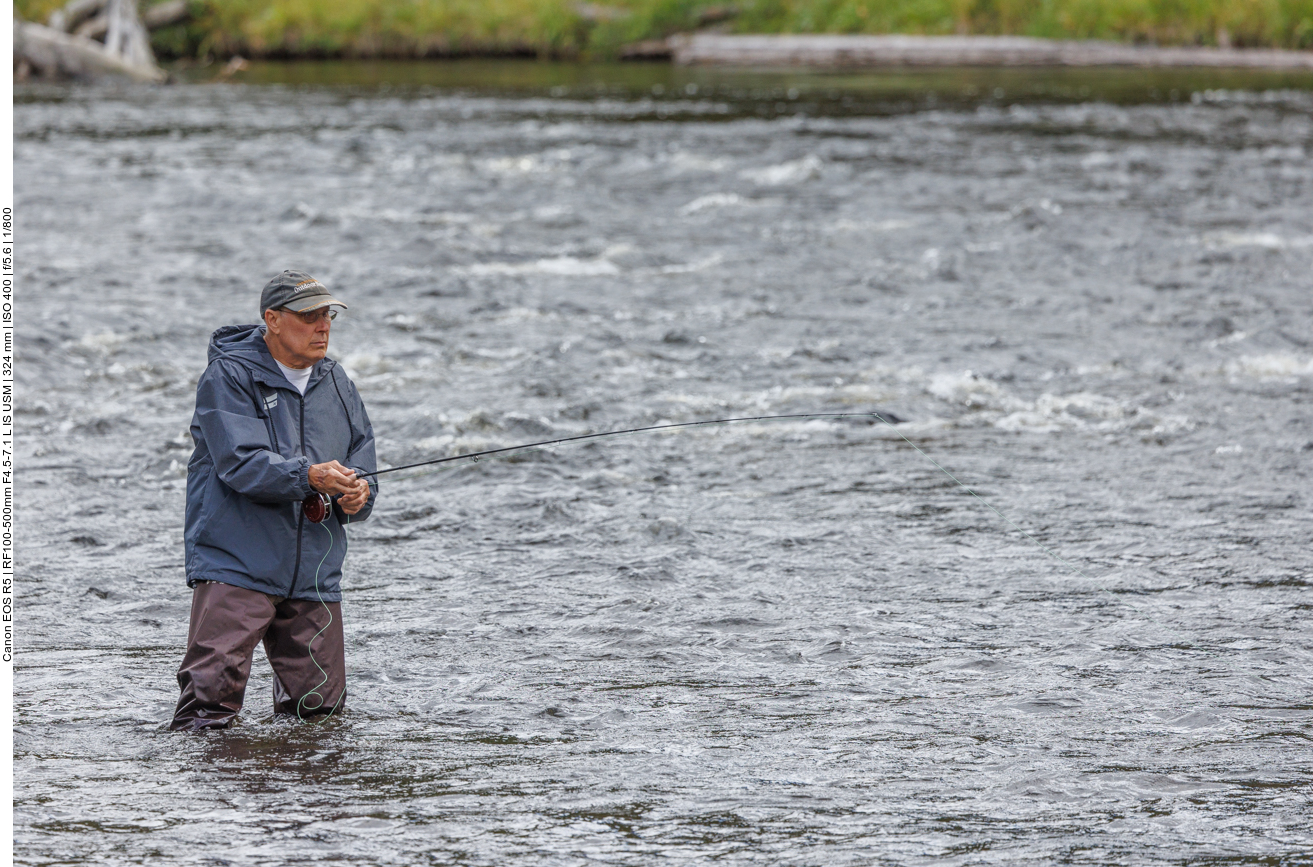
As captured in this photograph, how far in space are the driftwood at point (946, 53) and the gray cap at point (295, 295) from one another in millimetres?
30269

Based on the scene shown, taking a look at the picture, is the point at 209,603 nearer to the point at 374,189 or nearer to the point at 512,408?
the point at 512,408

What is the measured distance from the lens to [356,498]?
5059mm

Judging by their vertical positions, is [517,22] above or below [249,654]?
above

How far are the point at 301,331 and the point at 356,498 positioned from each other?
55 centimetres

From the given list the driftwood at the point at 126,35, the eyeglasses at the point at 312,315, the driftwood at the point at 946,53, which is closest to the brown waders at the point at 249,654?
the eyeglasses at the point at 312,315

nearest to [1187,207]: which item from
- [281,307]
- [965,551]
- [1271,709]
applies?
[965,551]

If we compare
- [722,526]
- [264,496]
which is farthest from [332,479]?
[722,526]

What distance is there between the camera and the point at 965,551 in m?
7.57

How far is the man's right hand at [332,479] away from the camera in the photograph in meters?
5.00

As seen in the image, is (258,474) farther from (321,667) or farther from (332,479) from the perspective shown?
(321,667)

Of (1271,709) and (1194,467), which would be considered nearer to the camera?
(1271,709)

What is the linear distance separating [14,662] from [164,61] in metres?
36.7

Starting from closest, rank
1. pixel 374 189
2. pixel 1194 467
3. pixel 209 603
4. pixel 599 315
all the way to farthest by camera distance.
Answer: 1. pixel 209 603
2. pixel 1194 467
3. pixel 599 315
4. pixel 374 189

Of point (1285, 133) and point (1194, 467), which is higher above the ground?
point (1285, 133)
